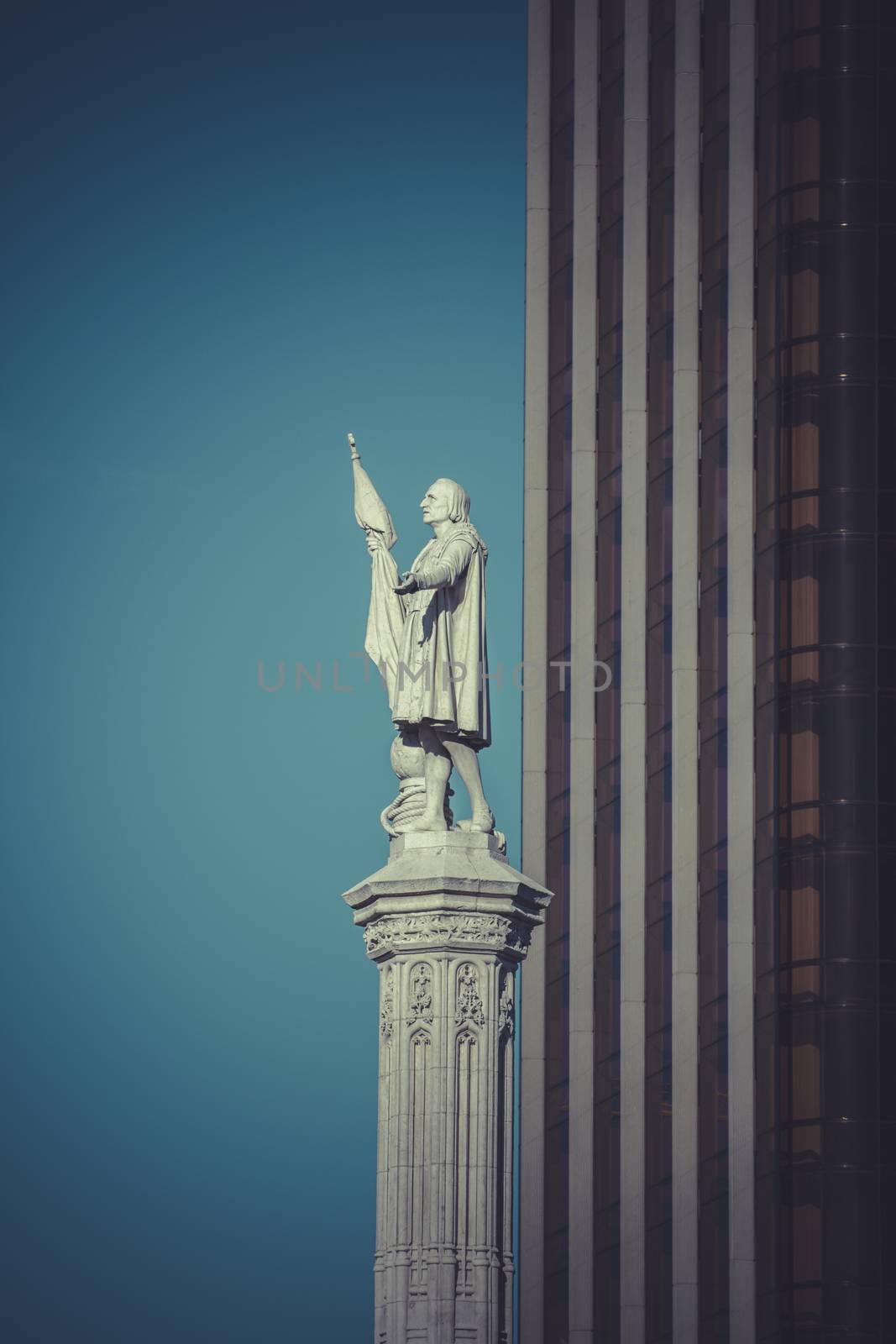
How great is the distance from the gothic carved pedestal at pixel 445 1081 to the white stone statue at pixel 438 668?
0.79m

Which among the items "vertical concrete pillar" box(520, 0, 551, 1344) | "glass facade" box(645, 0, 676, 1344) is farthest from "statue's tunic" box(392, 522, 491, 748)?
"glass facade" box(645, 0, 676, 1344)

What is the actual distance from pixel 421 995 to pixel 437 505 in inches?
218

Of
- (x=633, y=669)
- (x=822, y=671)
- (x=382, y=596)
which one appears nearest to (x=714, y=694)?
(x=633, y=669)

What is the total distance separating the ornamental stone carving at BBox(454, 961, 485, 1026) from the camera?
33.8 m

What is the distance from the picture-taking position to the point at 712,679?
9012 cm

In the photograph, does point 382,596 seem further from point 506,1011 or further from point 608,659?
point 608,659

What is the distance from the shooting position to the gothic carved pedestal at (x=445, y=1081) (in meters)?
32.7

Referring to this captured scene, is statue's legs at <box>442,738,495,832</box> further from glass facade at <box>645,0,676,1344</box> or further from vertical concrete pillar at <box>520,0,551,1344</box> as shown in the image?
glass facade at <box>645,0,676,1344</box>

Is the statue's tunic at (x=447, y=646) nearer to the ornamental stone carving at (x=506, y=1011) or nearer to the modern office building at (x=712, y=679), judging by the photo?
the ornamental stone carving at (x=506, y=1011)

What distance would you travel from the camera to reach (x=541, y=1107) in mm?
90625

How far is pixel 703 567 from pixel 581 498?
18.6 ft

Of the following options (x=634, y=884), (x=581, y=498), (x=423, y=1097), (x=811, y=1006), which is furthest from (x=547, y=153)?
(x=423, y=1097)

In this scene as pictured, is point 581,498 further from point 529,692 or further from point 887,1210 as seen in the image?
point 887,1210

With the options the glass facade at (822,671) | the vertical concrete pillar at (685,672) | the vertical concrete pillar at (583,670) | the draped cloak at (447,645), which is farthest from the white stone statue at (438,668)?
the vertical concrete pillar at (583,670)
